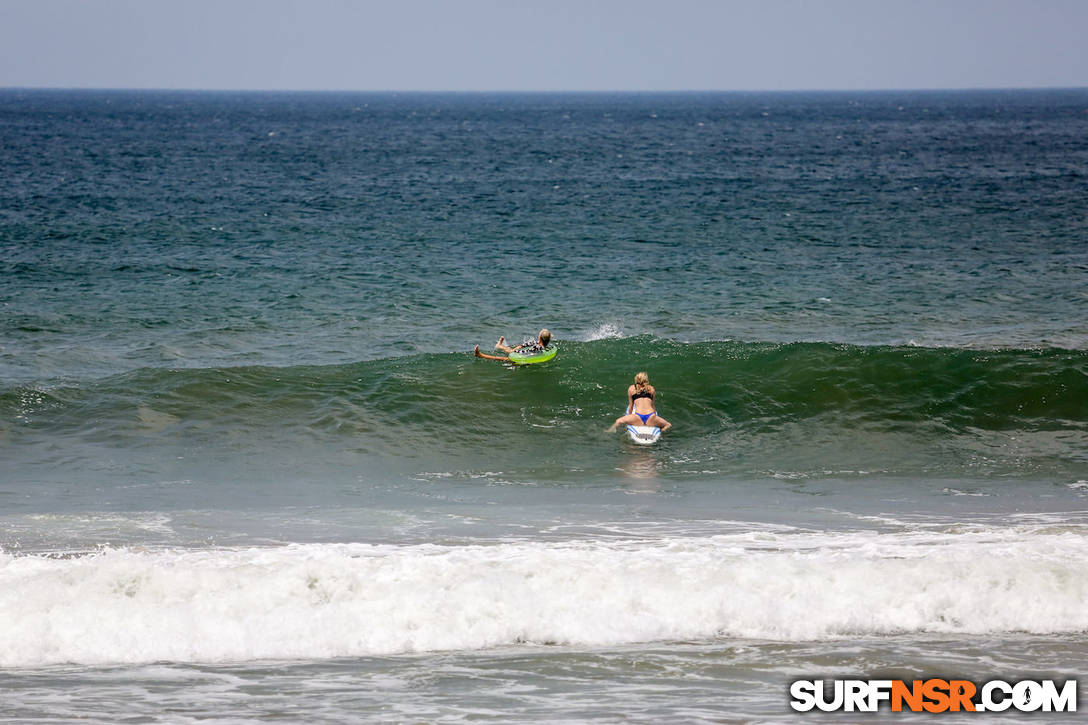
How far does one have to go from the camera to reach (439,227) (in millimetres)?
44375

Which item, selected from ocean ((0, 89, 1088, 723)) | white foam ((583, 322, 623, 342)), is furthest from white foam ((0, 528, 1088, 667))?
white foam ((583, 322, 623, 342))

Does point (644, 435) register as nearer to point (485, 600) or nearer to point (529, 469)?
point (529, 469)

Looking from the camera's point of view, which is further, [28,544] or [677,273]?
[677,273]

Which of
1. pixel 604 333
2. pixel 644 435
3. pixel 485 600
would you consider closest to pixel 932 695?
pixel 485 600

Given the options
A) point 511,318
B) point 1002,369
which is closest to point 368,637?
point 1002,369

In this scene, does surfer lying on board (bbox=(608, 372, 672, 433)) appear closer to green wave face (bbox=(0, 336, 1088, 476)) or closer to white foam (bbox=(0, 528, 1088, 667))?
green wave face (bbox=(0, 336, 1088, 476))

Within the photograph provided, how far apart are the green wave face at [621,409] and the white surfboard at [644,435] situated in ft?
0.96

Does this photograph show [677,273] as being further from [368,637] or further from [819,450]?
[368,637]

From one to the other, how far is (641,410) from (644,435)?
1.53 ft

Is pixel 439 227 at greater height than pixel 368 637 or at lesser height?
greater

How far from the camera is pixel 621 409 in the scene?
1975 centimetres

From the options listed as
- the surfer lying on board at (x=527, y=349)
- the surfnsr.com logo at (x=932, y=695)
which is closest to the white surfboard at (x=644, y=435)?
the surfer lying on board at (x=527, y=349)

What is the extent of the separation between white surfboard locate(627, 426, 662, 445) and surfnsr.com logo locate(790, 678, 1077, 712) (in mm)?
8670

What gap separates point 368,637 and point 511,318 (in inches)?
719
